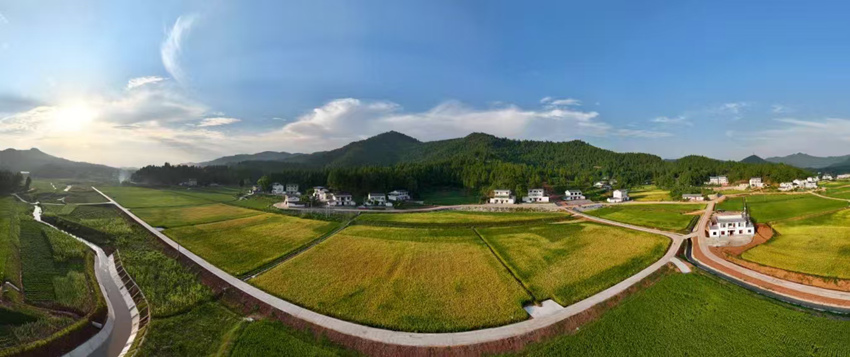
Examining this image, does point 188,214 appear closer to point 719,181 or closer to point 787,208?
point 787,208

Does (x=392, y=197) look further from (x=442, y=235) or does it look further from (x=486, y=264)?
(x=486, y=264)

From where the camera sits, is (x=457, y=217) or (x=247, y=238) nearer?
(x=247, y=238)

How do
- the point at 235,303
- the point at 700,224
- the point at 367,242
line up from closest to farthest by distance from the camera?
the point at 235,303 → the point at 367,242 → the point at 700,224

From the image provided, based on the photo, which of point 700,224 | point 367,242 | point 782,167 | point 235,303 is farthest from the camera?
point 782,167

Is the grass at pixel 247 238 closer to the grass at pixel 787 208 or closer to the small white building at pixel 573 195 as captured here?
the small white building at pixel 573 195

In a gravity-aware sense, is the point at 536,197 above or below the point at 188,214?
above

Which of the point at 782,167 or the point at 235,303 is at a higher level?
the point at 782,167

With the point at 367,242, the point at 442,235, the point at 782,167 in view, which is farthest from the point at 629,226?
the point at 782,167

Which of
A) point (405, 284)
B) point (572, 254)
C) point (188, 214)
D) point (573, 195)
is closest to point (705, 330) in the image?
point (572, 254)
